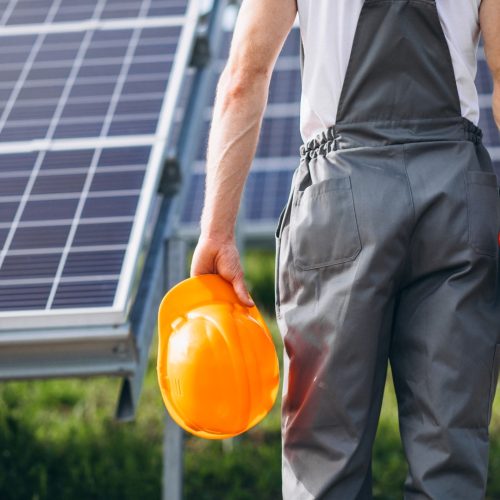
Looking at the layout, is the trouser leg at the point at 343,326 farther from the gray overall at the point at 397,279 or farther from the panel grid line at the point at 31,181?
the panel grid line at the point at 31,181

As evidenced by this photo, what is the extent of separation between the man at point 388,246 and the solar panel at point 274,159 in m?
4.61

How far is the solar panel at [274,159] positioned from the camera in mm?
7520

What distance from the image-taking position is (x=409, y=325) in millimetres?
2594

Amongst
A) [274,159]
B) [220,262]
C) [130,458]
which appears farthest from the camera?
[274,159]

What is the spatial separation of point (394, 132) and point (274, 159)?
5303 mm

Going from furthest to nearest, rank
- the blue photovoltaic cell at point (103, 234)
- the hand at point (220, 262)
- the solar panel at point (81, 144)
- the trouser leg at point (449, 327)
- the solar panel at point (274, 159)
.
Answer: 1. the solar panel at point (274, 159)
2. the blue photovoltaic cell at point (103, 234)
3. the solar panel at point (81, 144)
4. the hand at point (220, 262)
5. the trouser leg at point (449, 327)

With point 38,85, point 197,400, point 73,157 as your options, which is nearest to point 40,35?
point 38,85

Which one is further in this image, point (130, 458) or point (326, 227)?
point (130, 458)

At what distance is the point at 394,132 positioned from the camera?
261 centimetres

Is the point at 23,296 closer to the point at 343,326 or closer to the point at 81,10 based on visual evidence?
the point at 343,326

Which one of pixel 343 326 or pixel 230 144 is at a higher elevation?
pixel 230 144

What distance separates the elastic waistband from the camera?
2.61 m

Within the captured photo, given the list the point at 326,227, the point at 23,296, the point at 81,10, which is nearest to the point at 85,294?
the point at 23,296

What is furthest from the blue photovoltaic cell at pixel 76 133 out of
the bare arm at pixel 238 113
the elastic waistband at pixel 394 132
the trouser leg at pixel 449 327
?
the trouser leg at pixel 449 327
